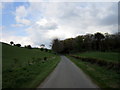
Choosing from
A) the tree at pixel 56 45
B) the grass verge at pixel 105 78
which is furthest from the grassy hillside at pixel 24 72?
the tree at pixel 56 45

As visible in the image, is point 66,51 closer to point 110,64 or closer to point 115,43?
point 115,43

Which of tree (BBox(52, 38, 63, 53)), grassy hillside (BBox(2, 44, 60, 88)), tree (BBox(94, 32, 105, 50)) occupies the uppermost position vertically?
tree (BBox(94, 32, 105, 50))

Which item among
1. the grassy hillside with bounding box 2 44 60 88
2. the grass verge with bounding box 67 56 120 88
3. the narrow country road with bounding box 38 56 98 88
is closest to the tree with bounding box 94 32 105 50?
the grassy hillside with bounding box 2 44 60 88

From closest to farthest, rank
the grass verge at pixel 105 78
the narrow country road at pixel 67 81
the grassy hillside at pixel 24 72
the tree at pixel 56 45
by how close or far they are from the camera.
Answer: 1. the narrow country road at pixel 67 81
2. the grass verge at pixel 105 78
3. the grassy hillside at pixel 24 72
4. the tree at pixel 56 45

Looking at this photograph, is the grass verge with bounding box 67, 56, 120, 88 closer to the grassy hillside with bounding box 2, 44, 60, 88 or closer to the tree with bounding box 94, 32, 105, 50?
the grassy hillside with bounding box 2, 44, 60, 88

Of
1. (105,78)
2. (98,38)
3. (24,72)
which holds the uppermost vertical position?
(98,38)

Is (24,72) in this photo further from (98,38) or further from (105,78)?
(98,38)

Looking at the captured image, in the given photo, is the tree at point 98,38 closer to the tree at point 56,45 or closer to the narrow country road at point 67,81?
the tree at point 56,45

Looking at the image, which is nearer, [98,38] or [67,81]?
[67,81]

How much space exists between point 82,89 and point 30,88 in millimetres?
2846

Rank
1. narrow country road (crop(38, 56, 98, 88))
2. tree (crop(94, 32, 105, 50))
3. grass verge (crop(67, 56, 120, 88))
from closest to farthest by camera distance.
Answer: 1. narrow country road (crop(38, 56, 98, 88))
2. grass verge (crop(67, 56, 120, 88))
3. tree (crop(94, 32, 105, 50))

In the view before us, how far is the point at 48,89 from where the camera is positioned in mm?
8133

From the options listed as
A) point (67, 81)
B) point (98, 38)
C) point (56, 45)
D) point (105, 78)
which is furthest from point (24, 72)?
point (56, 45)

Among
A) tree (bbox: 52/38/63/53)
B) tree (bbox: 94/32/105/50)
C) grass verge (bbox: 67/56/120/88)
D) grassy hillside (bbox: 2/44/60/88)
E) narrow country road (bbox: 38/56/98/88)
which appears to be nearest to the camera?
narrow country road (bbox: 38/56/98/88)
